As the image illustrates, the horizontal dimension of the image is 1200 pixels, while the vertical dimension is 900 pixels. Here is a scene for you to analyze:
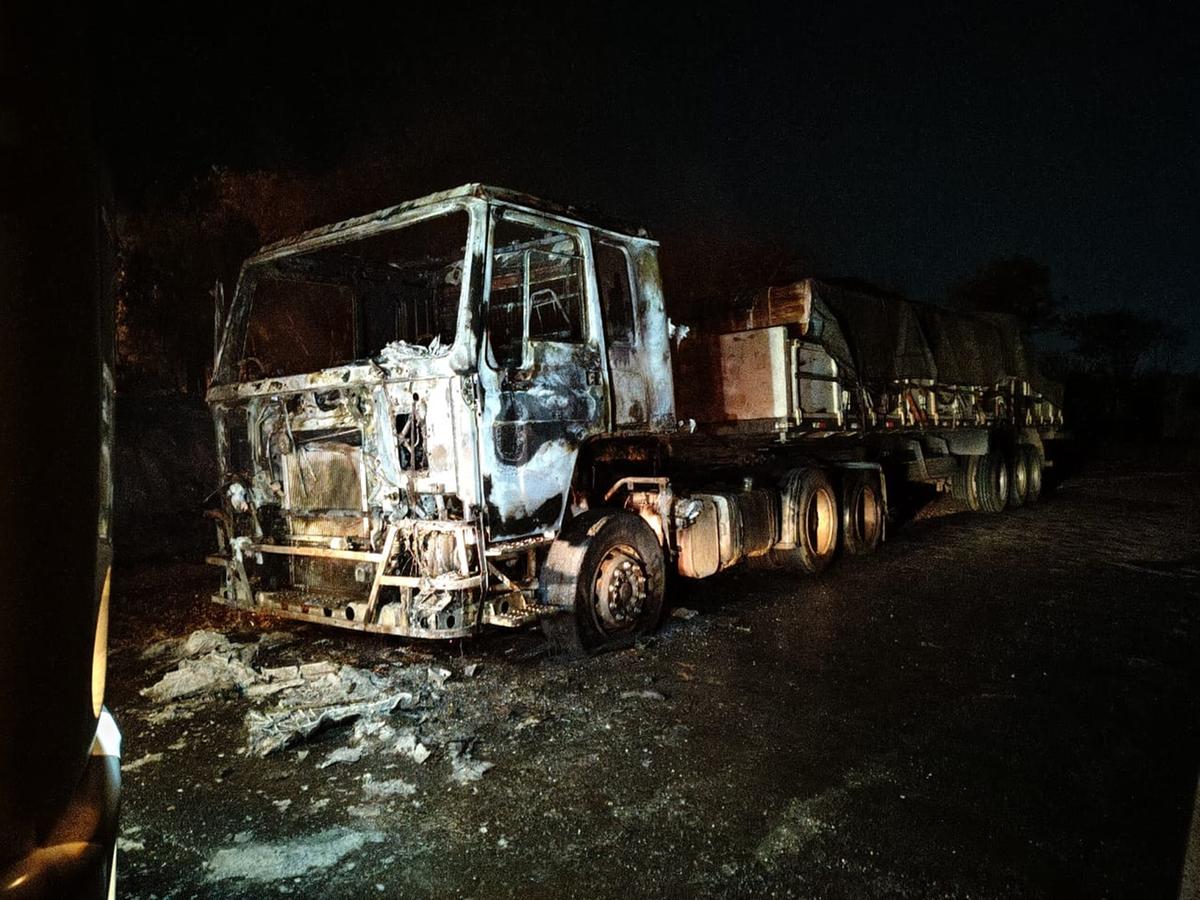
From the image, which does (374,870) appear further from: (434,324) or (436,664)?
(434,324)

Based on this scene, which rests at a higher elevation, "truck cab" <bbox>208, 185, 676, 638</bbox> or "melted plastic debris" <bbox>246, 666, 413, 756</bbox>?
"truck cab" <bbox>208, 185, 676, 638</bbox>

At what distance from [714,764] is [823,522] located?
4812 millimetres

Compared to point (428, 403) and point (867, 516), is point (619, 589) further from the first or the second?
point (867, 516)

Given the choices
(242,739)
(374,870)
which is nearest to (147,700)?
(242,739)

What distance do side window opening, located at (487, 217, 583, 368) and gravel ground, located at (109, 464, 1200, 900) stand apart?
208 centimetres

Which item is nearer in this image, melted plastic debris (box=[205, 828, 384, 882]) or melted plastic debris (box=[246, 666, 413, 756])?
melted plastic debris (box=[205, 828, 384, 882])

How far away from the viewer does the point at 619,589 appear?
18.1 ft

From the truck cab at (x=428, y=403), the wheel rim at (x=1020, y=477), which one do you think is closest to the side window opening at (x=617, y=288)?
the truck cab at (x=428, y=403)

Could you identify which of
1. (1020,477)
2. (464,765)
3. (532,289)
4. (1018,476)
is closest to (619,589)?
(464,765)

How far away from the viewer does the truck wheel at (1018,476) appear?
12992 mm

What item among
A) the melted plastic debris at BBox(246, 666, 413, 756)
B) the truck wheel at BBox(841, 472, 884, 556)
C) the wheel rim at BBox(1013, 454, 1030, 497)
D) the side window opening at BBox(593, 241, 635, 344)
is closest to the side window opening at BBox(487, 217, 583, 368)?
the side window opening at BBox(593, 241, 635, 344)

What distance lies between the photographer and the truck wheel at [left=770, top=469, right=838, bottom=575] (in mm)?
7562

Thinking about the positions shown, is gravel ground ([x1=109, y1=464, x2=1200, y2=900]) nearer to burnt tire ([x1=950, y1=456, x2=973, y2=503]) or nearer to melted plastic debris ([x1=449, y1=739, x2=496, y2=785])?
melted plastic debris ([x1=449, y1=739, x2=496, y2=785])

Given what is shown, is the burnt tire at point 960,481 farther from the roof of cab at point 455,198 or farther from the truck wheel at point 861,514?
the roof of cab at point 455,198
